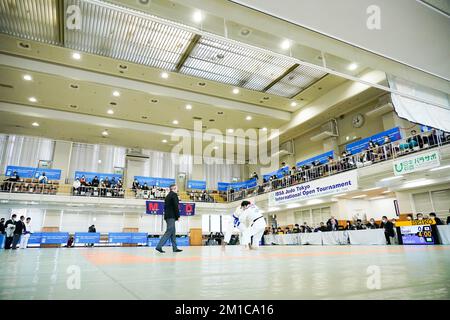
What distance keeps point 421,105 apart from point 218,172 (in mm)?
24167

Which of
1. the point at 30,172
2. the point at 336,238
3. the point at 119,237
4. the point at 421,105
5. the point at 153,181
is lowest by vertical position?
the point at 336,238

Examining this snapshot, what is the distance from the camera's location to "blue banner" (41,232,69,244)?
17.9 m

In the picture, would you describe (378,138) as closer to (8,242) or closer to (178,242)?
(178,242)

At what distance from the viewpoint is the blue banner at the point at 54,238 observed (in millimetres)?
17891

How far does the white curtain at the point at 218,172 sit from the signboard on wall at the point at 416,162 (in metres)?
19.5

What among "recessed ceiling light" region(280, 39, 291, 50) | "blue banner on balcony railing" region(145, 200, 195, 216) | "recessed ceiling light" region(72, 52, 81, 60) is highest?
"recessed ceiling light" region(72, 52, 81, 60)

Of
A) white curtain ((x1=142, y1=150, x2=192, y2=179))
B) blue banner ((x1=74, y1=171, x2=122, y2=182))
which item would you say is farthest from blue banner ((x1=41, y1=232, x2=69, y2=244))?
white curtain ((x1=142, y1=150, x2=192, y2=179))

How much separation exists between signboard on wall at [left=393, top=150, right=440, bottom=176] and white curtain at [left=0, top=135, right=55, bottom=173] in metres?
25.8

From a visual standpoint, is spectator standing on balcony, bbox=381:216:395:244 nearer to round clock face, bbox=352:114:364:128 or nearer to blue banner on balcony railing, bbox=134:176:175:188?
round clock face, bbox=352:114:364:128

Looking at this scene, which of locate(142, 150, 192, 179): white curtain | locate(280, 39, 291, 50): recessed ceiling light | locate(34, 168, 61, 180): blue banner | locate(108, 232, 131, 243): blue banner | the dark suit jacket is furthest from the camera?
locate(142, 150, 192, 179): white curtain

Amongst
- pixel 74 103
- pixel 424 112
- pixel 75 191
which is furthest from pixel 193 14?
pixel 75 191

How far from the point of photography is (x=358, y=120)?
19625 mm

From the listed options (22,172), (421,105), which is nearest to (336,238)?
(421,105)

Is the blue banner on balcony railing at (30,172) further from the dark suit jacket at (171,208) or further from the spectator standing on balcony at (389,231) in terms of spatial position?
the spectator standing on balcony at (389,231)
